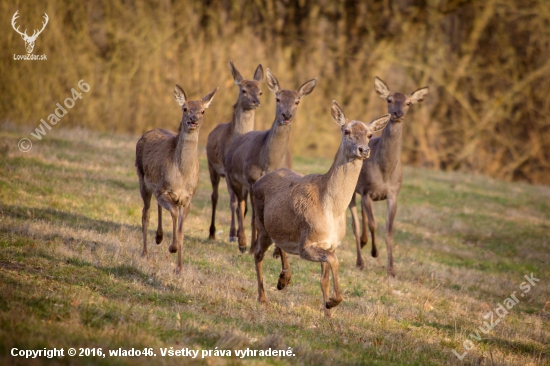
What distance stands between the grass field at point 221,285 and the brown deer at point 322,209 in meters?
0.76

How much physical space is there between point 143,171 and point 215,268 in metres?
1.89

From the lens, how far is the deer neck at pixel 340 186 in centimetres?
823

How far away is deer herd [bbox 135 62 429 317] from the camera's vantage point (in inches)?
323

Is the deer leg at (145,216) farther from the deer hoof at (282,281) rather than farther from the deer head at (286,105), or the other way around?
the deer head at (286,105)

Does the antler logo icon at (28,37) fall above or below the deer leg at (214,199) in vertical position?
above

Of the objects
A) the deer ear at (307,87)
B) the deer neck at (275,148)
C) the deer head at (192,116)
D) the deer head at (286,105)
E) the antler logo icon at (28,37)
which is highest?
the antler logo icon at (28,37)

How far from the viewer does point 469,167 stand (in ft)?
96.1

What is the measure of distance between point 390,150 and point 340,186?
4.06 m

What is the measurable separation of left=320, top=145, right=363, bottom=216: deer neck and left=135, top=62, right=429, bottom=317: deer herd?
0.01 meters

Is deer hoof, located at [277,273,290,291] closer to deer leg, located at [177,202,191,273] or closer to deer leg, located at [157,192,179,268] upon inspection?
deer leg, located at [177,202,191,273]

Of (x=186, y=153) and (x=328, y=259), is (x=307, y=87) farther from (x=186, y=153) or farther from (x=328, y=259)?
(x=328, y=259)

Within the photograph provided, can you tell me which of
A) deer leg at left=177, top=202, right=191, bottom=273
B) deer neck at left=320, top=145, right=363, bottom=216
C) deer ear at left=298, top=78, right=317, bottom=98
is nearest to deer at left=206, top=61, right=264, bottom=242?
deer ear at left=298, top=78, right=317, bottom=98

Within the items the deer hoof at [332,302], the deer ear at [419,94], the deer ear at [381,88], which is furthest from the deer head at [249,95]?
the deer hoof at [332,302]

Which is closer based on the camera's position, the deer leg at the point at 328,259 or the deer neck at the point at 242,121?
the deer leg at the point at 328,259
